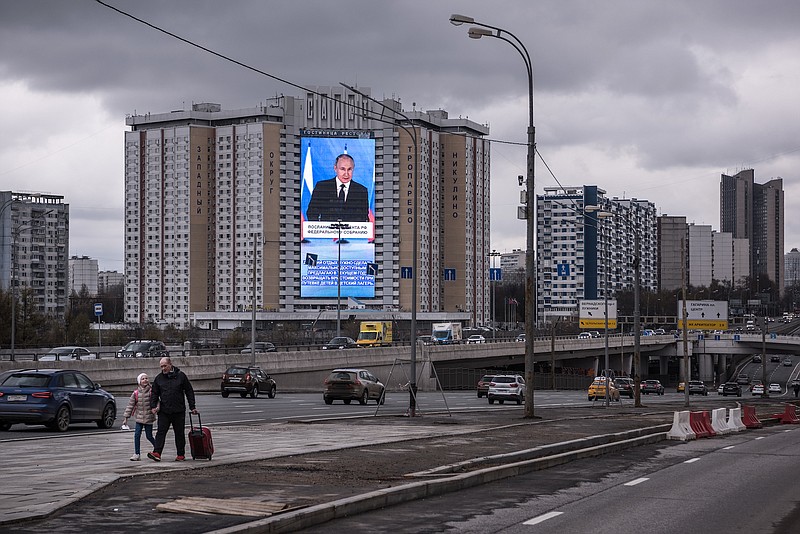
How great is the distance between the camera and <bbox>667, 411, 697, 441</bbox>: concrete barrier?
27.6 m

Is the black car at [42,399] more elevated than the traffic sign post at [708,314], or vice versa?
the traffic sign post at [708,314]

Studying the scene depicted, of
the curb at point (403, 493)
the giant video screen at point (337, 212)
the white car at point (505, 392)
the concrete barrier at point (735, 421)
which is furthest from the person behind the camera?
the giant video screen at point (337, 212)

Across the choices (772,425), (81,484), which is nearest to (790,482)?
(81,484)

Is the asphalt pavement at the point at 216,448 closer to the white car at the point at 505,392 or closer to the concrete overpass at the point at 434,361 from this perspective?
the concrete overpass at the point at 434,361

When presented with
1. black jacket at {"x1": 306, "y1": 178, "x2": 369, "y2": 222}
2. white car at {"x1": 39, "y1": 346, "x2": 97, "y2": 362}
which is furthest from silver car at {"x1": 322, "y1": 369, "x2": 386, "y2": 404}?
black jacket at {"x1": 306, "y1": 178, "x2": 369, "y2": 222}

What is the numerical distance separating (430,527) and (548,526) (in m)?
1.33

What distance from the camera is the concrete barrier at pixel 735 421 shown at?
32.9 m

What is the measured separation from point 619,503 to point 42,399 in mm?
16369

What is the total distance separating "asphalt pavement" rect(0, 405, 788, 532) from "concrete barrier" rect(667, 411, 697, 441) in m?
0.60

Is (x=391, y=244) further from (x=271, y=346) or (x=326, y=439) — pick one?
(x=326, y=439)

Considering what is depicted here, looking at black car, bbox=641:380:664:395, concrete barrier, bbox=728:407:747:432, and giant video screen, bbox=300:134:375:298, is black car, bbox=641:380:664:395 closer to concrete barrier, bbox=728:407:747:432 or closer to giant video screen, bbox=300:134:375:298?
concrete barrier, bbox=728:407:747:432

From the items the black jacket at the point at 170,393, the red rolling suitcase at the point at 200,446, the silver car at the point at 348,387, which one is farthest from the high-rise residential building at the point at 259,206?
the black jacket at the point at 170,393

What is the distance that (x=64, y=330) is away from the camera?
97.4 m

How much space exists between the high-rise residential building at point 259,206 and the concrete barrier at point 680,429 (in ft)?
471
